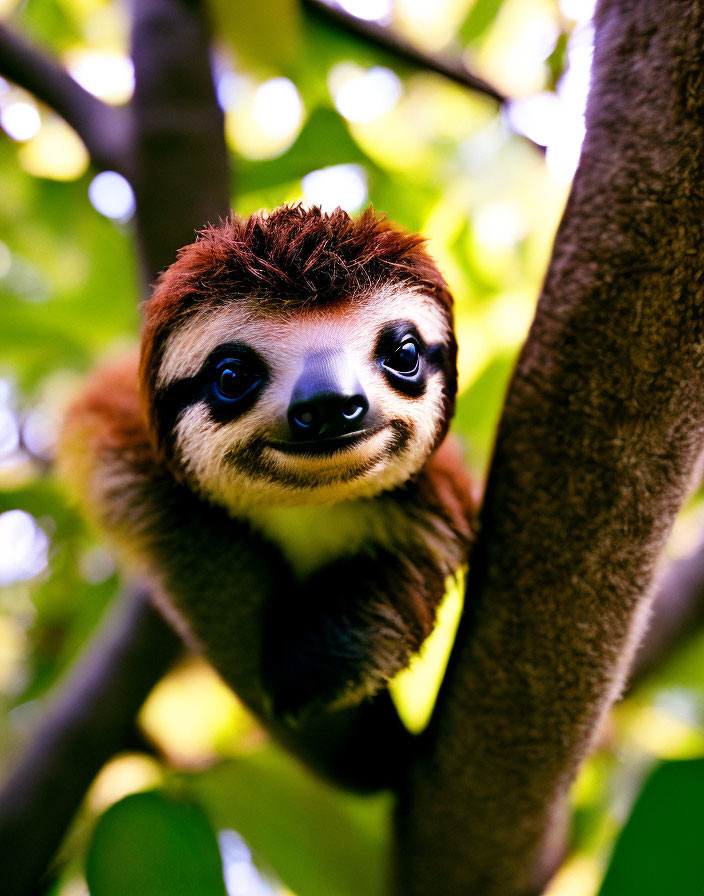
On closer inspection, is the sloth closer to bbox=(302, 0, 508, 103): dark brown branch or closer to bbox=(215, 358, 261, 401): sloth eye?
bbox=(215, 358, 261, 401): sloth eye

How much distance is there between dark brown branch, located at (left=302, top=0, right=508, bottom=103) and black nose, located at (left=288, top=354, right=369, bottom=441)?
86cm

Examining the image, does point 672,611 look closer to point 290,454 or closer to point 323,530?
point 323,530

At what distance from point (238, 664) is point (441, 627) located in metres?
0.20

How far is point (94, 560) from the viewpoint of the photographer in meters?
1.43

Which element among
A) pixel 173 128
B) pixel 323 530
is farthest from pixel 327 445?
pixel 173 128

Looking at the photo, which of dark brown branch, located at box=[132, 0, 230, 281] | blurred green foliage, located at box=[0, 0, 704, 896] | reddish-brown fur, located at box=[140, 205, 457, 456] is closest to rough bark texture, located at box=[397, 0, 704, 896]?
reddish-brown fur, located at box=[140, 205, 457, 456]

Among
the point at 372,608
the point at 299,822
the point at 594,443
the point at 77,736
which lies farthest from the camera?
the point at 77,736

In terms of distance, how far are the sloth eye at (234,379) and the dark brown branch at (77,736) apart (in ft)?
2.57

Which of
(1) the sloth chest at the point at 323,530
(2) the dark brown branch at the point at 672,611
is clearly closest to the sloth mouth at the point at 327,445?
(1) the sloth chest at the point at 323,530

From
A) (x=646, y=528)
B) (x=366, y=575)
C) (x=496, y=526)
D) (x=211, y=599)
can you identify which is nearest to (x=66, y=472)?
(x=211, y=599)

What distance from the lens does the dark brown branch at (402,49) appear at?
42.9 inches

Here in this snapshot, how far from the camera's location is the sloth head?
→ 1.37ft

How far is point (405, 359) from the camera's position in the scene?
1.50 ft

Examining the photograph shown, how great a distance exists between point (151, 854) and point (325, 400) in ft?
1.23
